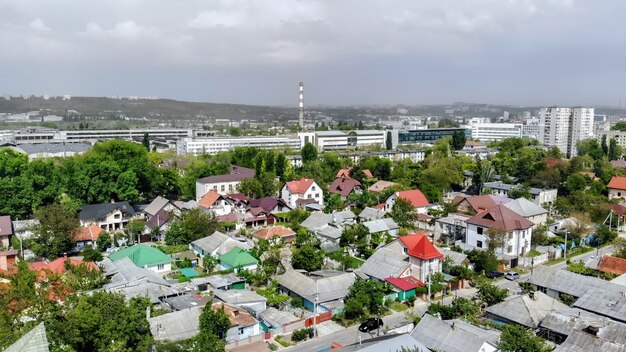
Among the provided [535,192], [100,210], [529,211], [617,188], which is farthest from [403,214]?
[617,188]

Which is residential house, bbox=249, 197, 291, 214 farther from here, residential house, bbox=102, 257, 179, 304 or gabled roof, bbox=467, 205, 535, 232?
gabled roof, bbox=467, 205, 535, 232

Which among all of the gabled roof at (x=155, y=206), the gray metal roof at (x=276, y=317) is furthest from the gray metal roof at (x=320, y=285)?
the gabled roof at (x=155, y=206)

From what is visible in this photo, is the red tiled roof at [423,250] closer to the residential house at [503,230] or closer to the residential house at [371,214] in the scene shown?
the residential house at [503,230]

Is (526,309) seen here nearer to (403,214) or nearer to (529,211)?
(403,214)

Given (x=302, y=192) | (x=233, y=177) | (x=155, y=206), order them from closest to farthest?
(x=155, y=206) < (x=302, y=192) < (x=233, y=177)

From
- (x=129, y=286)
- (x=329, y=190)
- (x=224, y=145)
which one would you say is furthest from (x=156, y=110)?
(x=129, y=286)

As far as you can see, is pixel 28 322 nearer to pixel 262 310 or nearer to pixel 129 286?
pixel 129 286
